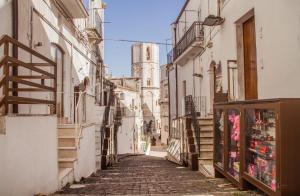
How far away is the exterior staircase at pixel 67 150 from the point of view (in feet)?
28.8

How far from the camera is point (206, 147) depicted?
12.1 metres

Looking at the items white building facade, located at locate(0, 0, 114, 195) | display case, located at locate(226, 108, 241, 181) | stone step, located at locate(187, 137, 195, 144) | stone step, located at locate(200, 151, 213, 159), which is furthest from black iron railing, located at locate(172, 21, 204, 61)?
display case, located at locate(226, 108, 241, 181)

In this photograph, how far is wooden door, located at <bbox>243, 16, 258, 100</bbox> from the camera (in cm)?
1183

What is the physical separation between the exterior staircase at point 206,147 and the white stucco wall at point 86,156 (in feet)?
11.0

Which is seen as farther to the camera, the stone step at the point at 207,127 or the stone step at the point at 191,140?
the stone step at the point at 191,140

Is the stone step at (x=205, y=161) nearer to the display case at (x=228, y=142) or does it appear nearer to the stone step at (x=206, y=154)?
the stone step at (x=206, y=154)

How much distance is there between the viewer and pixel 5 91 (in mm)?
6328

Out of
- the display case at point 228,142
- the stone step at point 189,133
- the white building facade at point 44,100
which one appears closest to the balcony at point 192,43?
the white building facade at point 44,100

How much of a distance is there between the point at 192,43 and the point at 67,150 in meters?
10.8

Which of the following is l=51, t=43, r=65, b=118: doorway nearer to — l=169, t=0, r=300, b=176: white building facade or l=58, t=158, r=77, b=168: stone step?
l=58, t=158, r=77, b=168: stone step

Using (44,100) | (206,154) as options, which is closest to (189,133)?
(206,154)

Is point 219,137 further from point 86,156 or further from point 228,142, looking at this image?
point 86,156

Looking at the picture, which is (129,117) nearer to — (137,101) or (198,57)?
(137,101)

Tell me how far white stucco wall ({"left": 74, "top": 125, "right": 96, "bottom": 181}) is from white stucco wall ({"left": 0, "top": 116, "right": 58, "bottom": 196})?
2.17 meters
